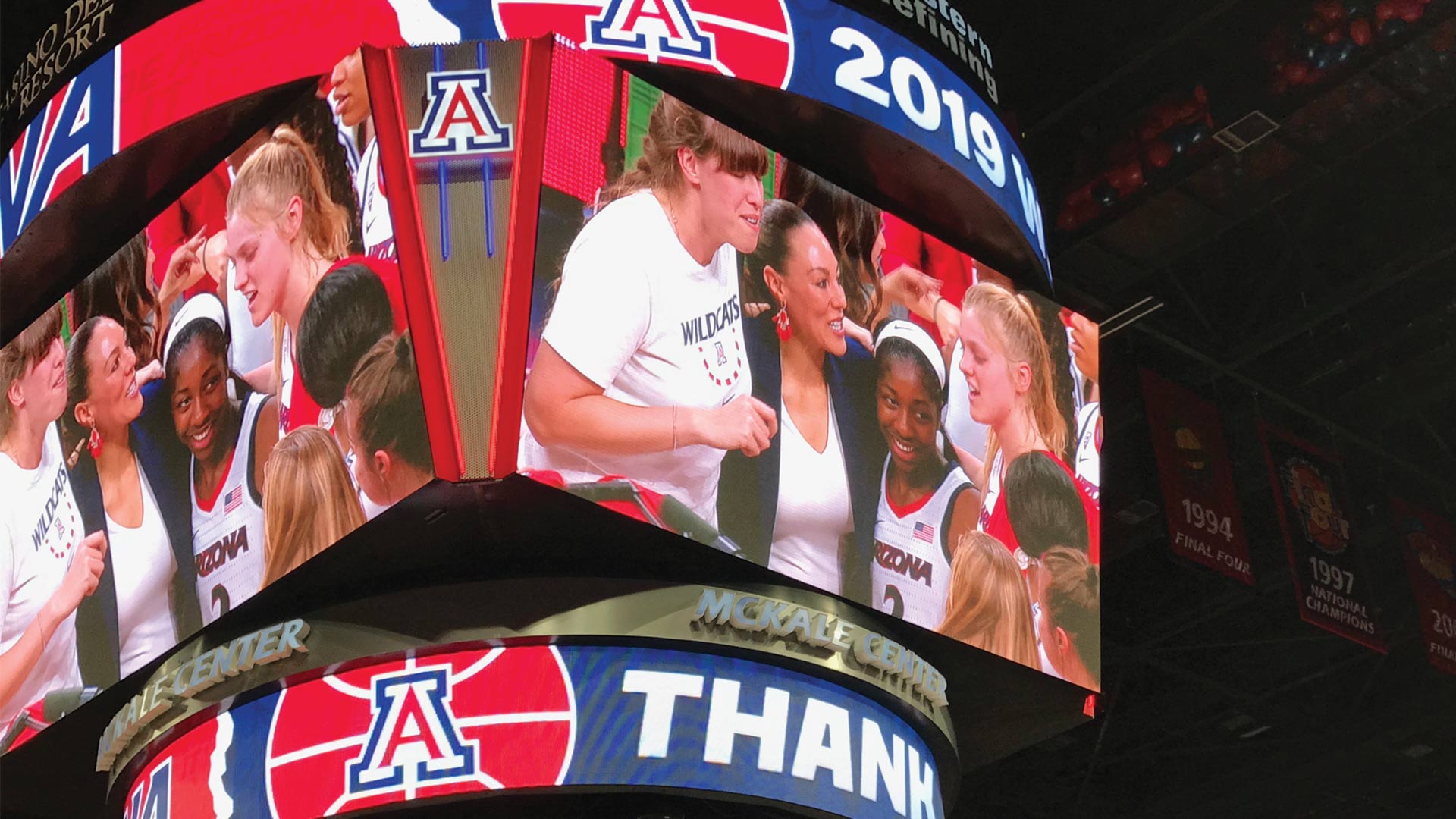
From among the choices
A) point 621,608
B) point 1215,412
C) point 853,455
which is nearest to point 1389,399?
point 1215,412

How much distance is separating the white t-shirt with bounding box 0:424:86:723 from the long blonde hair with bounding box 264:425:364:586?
1703mm

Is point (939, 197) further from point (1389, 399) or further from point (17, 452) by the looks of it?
point (1389, 399)

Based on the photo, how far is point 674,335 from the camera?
905 centimetres

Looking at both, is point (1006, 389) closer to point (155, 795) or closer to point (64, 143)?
point (155, 795)

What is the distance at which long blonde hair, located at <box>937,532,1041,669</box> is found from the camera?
31.7 ft

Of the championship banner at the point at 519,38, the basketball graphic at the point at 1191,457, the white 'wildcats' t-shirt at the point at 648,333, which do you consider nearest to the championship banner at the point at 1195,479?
the basketball graphic at the point at 1191,457

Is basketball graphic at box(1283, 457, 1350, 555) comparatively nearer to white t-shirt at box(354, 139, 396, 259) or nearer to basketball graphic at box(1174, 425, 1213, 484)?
basketball graphic at box(1174, 425, 1213, 484)

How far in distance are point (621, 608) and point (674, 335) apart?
1.33 meters

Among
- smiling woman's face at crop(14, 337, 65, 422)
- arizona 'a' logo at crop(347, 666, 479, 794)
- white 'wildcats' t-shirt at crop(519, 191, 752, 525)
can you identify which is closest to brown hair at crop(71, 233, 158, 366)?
smiling woman's face at crop(14, 337, 65, 422)

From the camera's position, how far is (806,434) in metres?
9.35

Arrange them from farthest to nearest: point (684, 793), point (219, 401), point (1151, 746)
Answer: point (1151, 746), point (219, 401), point (684, 793)

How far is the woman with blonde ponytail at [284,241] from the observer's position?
9.00 meters

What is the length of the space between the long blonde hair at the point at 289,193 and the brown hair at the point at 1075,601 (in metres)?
4.12

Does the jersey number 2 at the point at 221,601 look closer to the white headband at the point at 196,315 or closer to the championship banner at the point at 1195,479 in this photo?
the white headband at the point at 196,315
